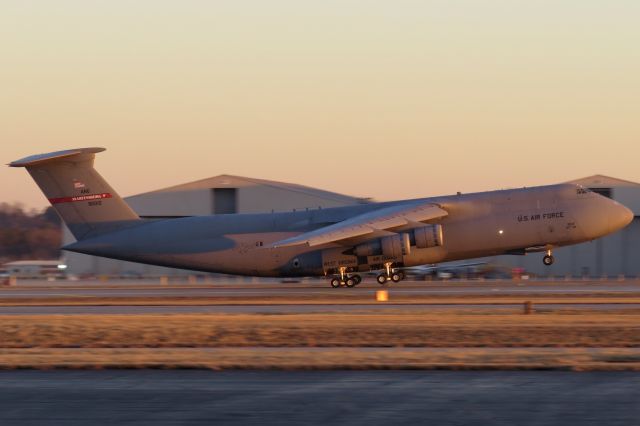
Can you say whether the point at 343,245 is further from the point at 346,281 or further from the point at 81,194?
the point at 81,194

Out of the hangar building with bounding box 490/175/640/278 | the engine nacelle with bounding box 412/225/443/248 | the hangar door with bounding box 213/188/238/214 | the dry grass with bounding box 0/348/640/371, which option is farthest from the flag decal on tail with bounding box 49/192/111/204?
the hangar building with bounding box 490/175/640/278

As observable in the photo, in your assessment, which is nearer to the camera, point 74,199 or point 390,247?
point 390,247

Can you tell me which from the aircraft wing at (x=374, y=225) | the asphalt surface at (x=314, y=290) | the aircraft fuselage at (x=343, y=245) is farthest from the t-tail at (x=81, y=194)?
the aircraft wing at (x=374, y=225)

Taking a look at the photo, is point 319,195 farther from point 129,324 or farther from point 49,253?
point 49,253

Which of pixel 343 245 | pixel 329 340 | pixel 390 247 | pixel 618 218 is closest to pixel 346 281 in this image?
pixel 343 245

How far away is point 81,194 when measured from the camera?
133 ft

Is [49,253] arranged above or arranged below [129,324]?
above

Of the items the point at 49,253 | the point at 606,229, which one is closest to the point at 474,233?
the point at 606,229

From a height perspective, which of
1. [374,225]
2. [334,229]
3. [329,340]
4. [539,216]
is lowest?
[329,340]

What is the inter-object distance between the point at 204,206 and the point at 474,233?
25882 mm

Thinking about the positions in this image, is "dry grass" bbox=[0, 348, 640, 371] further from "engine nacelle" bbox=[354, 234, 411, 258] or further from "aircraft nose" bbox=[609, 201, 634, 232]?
"aircraft nose" bbox=[609, 201, 634, 232]

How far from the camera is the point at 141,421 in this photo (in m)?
11.3

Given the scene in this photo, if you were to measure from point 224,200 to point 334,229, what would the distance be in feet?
80.7

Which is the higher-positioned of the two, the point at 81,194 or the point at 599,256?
the point at 81,194
